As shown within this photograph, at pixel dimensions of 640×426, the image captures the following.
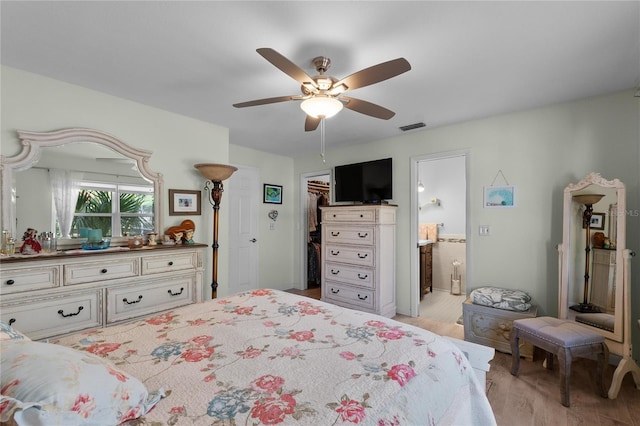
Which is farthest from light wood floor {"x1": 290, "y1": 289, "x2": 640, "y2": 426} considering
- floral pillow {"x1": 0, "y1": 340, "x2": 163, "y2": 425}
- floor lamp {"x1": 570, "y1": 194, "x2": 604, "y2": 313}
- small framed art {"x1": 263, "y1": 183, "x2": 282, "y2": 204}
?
small framed art {"x1": 263, "y1": 183, "x2": 282, "y2": 204}

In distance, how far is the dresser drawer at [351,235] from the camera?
349cm

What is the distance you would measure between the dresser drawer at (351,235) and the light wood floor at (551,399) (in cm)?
172

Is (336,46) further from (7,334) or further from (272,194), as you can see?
(272,194)

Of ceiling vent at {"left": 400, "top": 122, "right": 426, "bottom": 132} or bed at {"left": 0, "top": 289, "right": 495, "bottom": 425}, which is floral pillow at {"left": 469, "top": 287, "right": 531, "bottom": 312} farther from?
ceiling vent at {"left": 400, "top": 122, "right": 426, "bottom": 132}

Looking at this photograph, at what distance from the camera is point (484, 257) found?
10.3 ft

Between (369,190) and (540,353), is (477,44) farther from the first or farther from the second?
(540,353)

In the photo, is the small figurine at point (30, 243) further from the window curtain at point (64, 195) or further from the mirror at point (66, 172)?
the window curtain at point (64, 195)

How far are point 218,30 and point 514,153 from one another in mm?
2959

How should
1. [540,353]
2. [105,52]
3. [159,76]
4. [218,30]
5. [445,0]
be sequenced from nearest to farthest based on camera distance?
1. [445,0]
2. [218,30]
3. [105,52]
4. [159,76]
5. [540,353]

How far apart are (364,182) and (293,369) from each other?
320 centimetres

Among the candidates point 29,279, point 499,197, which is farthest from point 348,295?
point 29,279

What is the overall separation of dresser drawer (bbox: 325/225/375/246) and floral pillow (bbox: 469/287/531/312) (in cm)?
124

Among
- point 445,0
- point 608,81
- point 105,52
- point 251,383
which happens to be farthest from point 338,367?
point 608,81

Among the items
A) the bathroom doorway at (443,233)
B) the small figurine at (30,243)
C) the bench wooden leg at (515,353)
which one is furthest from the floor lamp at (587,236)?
the small figurine at (30,243)
